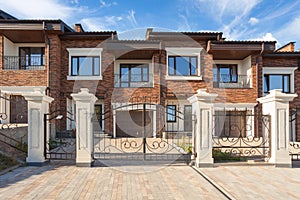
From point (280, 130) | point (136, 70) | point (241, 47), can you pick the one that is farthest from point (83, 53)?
point (280, 130)

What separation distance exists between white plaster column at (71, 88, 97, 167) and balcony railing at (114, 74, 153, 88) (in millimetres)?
8791

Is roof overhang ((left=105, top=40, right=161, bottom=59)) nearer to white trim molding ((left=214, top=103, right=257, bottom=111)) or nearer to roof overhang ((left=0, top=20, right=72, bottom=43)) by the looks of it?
roof overhang ((left=0, top=20, right=72, bottom=43))

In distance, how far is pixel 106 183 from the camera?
545cm

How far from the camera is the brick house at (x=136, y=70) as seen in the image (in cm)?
1412

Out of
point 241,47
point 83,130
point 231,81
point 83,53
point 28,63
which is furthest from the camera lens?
point 231,81

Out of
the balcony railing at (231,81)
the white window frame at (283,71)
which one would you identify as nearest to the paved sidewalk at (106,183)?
the balcony railing at (231,81)

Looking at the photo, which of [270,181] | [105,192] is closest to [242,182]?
[270,181]

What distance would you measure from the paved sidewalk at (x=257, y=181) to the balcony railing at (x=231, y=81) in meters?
9.71

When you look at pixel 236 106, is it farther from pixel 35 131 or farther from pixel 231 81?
pixel 35 131

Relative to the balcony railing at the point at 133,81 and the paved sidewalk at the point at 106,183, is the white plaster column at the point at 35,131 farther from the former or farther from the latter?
the balcony railing at the point at 133,81

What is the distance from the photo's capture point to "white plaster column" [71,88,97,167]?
689 cm

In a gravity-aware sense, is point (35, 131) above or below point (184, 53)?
below

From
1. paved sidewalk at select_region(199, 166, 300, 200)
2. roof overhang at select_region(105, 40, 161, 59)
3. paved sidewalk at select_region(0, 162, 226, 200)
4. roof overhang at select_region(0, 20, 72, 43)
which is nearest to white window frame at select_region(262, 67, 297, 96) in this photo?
roof overhang at select_region(105, 40, 161, 59)

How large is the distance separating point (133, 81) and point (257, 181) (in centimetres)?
1123
